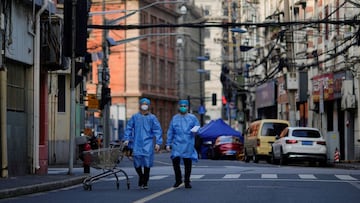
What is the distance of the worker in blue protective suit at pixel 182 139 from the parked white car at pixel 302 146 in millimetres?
18490

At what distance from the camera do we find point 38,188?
62.2 feet

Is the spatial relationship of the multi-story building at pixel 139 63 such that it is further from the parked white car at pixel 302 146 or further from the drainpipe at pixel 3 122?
the drainpipe at pixel 3 122

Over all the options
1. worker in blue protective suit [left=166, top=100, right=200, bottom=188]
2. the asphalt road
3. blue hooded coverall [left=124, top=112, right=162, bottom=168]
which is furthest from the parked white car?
blue hooded coverall [left=124, top=112, right=162, bottom=168]

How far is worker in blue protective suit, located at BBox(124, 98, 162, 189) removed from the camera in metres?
18.6

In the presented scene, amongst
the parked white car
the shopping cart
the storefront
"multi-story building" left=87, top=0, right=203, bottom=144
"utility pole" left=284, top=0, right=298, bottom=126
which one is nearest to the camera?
the shopping cart

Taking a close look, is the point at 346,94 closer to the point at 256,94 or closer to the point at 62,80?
the point at 62,80

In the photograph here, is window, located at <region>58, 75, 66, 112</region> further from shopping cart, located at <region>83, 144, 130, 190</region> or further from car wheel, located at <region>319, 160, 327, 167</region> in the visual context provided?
shopping cart, located at <region>83, 144, 130, 190</region>

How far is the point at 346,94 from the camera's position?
4372 centimetres

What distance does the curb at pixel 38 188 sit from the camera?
666 inches

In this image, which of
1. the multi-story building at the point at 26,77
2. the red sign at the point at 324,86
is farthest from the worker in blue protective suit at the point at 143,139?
the red sign at the point at 324,86

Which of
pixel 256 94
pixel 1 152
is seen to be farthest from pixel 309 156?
pixel 256 94

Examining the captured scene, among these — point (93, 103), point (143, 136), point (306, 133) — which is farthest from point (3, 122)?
point (93, 103)

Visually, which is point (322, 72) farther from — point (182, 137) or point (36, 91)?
point (182, 137)

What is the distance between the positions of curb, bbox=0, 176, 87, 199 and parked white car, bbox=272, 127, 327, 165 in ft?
50.7
